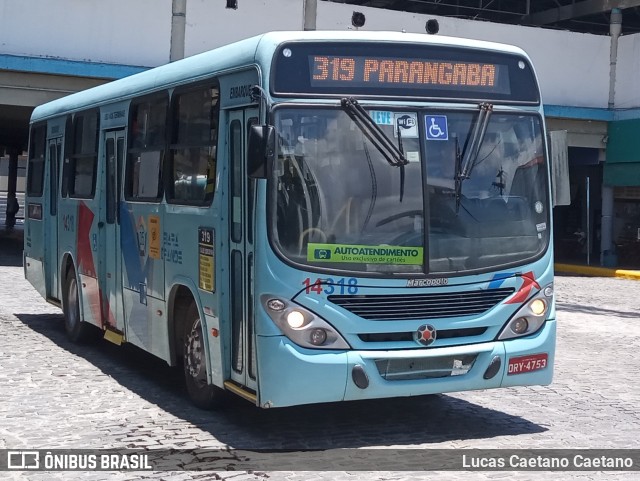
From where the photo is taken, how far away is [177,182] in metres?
9.11

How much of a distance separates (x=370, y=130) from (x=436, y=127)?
518mm

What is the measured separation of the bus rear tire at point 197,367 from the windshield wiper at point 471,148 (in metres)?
2.38

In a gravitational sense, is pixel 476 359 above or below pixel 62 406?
above

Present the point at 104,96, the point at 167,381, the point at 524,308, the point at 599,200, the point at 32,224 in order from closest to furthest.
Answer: the point at 524,308, the point at 167,381, the point at 104,96, the point at 32,224, the point at 599,200

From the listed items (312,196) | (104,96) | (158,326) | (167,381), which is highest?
(104,96)

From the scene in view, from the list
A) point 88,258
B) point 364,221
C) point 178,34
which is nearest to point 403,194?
point 364,221

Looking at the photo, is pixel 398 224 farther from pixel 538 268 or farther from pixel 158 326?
pixel 158 326

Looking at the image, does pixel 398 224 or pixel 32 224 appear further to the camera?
pixel 32 224

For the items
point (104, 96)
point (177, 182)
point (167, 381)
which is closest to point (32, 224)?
point (104, 96)

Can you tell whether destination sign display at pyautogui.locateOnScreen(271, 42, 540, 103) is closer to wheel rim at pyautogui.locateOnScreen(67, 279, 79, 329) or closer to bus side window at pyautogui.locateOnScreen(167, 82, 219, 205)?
bus side window at pyautogui.locateOnScreen(167, 82, 219, 205)

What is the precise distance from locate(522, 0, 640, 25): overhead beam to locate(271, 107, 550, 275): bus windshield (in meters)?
24.7

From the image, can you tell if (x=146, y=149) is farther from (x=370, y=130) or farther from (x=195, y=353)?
(x=370, y=130)

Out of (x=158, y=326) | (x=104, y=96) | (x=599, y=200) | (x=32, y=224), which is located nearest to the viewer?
(x=158, y=326)

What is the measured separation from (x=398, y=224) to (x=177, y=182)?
2.42 m
